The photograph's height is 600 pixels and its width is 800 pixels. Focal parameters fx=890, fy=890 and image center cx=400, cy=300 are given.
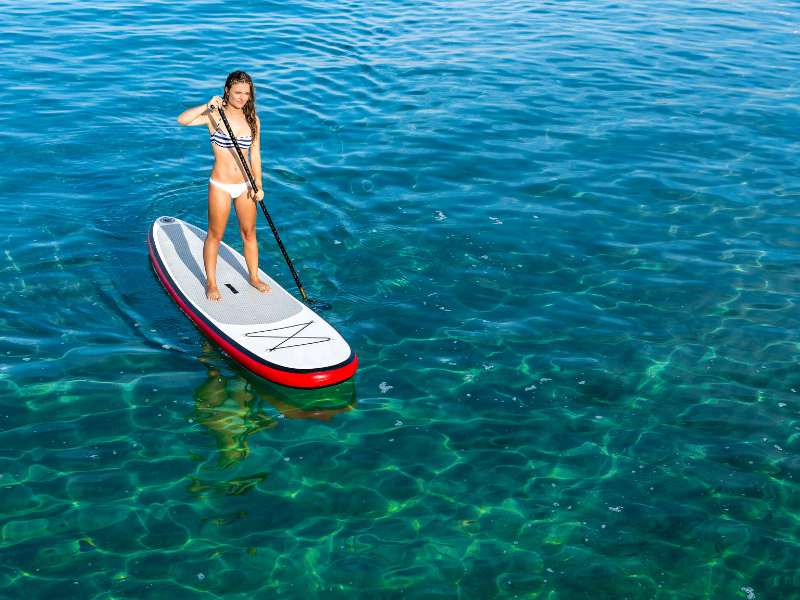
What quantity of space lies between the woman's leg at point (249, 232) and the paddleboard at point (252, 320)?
5.3 inches

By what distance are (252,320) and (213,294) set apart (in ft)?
2.42

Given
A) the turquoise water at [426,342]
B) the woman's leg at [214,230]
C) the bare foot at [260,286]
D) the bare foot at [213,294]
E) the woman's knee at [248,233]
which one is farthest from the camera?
the bare foot at [260,286]

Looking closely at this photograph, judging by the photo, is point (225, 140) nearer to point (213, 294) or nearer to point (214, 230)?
point (214, 230)

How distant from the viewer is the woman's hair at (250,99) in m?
9.53

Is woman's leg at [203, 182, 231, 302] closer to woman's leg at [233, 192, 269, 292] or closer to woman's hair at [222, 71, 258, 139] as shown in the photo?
woman's leg at [233, 192, 269, 292]

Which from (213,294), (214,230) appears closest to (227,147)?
(214,230)

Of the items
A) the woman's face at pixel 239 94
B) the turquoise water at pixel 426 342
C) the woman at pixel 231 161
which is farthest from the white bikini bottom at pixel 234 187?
the turquoise water at pixel 426 342

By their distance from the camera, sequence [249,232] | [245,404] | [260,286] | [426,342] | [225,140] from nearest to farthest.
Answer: [245,404]
[225,140]
[249,232]
[426,342]
[260,286]

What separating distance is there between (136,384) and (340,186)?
605 centimetres

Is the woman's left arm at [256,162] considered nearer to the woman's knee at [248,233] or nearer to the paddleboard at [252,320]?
the woman's knee at [248,233]

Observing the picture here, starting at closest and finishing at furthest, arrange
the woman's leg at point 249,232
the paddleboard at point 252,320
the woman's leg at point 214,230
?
1. the paddleboard at point 252,320
2. the woman's leg at point 214,230
3. the woman's leg at point 249,232

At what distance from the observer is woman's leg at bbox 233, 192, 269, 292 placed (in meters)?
10.4

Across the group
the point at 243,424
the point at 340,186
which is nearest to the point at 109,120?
the point at 340,186

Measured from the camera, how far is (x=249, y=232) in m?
10.7
